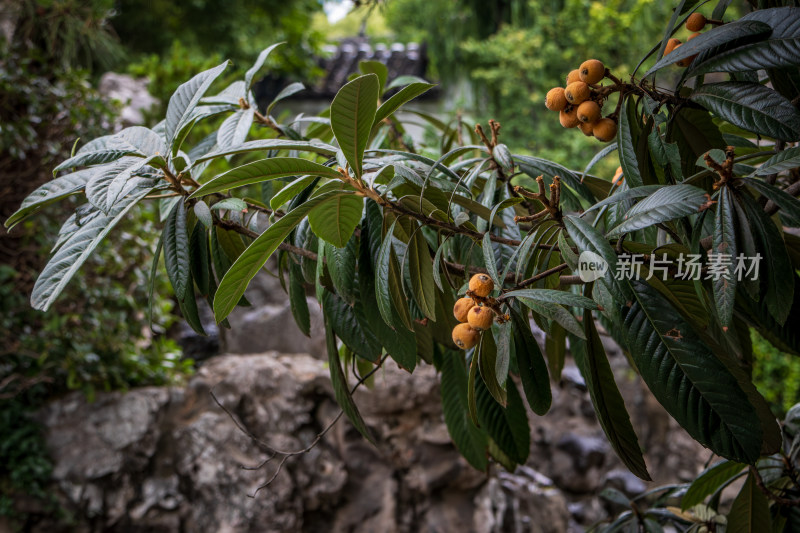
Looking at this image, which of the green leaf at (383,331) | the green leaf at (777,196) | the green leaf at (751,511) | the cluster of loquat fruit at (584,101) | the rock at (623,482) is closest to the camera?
the green leaf at (777,196)

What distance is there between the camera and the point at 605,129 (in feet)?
2.10

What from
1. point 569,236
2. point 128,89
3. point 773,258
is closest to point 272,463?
point 569,236

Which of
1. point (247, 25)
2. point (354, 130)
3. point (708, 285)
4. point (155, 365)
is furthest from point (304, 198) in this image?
point (247, 25)

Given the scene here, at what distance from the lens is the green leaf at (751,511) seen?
812 millimetres

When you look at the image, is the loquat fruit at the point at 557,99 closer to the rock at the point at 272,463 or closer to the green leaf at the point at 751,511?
the green leaf at the point at 751,511

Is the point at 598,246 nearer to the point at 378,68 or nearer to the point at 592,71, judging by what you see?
the point at 592,71

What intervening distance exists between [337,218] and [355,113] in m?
0.10

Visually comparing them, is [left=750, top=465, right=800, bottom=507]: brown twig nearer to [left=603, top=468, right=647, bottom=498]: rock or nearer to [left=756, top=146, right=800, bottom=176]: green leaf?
[left=756, top=146, right=800, bottom=176]: green leaf

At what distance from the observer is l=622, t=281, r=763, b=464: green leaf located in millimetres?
523

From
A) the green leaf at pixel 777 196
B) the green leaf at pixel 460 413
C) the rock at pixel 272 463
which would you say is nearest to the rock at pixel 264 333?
the rock at pixel 272 463

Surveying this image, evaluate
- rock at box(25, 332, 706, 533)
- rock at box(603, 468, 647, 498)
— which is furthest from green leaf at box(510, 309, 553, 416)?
rock at box(603, 468, 647, 498)

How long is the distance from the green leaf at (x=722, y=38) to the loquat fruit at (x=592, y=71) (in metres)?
0.05

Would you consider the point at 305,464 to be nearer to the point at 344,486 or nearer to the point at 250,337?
the point at 344,486

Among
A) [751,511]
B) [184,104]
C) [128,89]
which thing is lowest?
[751,511]
